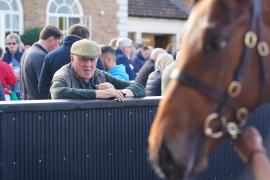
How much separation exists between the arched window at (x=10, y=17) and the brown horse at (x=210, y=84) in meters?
23.6

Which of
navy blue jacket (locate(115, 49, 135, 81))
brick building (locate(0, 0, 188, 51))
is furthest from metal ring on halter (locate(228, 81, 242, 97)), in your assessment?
brick building (locate(0, 0, 188, 51))

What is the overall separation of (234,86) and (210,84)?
11cm

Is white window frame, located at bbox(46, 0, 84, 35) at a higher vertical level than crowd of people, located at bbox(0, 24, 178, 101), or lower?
higher

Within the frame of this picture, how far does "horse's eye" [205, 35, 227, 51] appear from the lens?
8.89ft

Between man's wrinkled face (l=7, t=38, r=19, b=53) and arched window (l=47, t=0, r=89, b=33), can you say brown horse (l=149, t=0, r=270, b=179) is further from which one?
arched window (l=47, t=0, r=89, b=33)

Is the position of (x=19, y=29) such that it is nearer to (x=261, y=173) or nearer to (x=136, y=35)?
(x=136, y=35)

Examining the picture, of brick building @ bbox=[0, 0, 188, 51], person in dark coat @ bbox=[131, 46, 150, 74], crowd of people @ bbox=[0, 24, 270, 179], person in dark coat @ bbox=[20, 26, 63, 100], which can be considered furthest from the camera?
brick building @ bbox=[0, 0, 188, 51]

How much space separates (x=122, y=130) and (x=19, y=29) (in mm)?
21902

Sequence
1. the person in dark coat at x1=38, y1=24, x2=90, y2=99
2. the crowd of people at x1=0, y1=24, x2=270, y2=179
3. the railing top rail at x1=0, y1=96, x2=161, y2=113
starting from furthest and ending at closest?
the person in dark coat at x1=38, y1=24, x2=90, y2=99
the railing top rail at x1=0, y1=96, x2=161, y2=113
the crowd of people at x1=0, y1=24, x2=270, y2=179

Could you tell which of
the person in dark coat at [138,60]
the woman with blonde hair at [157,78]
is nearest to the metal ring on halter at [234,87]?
A: the woman with blonde hair at [157,78]

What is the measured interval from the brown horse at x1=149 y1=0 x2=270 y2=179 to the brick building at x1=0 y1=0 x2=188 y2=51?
22.7 meters

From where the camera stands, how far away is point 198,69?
275 cm

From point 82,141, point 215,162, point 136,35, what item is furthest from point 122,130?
point 136,35

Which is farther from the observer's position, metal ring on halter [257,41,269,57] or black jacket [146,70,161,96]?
black jacket [146,70,161,96]
